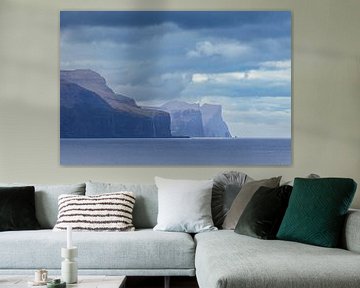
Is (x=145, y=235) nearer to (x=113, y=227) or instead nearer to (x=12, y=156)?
(x=113, y=227)

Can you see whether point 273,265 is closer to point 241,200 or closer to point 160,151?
point 241,200

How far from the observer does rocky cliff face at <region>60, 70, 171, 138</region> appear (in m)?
5.72

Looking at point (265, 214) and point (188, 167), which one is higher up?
point (188, 167)

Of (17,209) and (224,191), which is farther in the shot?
(224,191)

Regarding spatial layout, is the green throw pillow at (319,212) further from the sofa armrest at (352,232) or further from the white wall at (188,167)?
the white wall at (188,167)

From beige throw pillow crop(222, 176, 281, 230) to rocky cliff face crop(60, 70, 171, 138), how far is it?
94 cm

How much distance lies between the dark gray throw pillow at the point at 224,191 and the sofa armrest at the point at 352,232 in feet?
3.98

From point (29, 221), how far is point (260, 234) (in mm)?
1832

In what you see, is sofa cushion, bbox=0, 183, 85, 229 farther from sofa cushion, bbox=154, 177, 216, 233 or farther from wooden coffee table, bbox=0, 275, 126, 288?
wooden coffee table, bbox=0, 275, 126, 288

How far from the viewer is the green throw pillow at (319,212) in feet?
13.9

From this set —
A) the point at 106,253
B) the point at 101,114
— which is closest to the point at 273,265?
the point at 106,253

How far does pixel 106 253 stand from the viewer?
15.1 feet

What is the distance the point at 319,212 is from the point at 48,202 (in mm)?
2213

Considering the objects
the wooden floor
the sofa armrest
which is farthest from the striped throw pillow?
the sofa armrest
